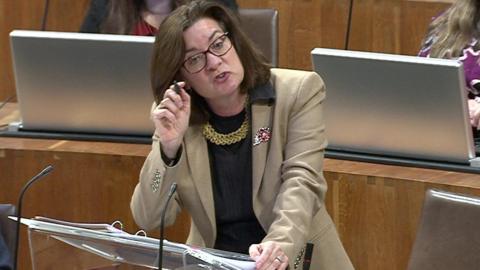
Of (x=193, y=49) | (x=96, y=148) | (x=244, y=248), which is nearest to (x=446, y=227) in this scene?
(x=244, y=248)

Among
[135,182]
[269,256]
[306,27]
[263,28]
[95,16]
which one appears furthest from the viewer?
[306,27]

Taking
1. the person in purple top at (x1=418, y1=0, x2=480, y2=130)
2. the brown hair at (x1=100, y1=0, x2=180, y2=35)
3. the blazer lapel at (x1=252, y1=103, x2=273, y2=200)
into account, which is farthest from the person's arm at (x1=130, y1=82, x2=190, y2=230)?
the brown hair at (x1=100, y1=0, x2=180, y2=35)

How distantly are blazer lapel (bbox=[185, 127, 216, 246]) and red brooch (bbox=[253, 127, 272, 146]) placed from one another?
0.33 feet

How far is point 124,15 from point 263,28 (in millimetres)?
413

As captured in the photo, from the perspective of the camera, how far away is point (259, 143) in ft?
6.66

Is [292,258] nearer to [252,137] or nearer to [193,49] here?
[252,137]

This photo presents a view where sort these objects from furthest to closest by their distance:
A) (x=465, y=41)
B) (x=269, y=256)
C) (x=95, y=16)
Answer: (x=95, y=16), (x=465, y=41), (x=269, y=256)

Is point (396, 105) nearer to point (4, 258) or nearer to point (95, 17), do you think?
point (4, 258)

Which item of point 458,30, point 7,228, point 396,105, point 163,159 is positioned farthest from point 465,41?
point 7,228

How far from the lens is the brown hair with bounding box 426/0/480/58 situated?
8.94 feet

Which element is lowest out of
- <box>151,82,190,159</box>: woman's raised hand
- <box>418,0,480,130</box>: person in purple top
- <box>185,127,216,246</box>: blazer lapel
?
<box>185,127,216,246</box>: blazer lapel

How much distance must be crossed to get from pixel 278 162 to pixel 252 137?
7 cm

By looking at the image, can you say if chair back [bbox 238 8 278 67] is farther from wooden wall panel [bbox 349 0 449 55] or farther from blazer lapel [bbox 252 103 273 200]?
blazer lapel [bbox 252 103 273 200]

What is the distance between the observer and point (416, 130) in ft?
7.70
